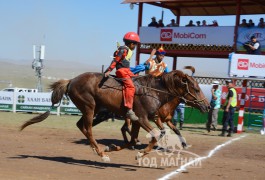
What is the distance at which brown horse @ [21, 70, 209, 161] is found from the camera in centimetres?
1022

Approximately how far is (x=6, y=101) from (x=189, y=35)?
1055cm

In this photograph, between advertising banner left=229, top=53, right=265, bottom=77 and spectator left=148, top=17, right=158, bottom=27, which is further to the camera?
spectator left=148, top=17, right=158, bottom=27

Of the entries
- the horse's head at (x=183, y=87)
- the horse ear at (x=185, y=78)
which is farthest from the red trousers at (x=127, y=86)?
the horse ear at (x=185, y=78)

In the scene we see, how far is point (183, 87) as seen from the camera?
10.8 meters

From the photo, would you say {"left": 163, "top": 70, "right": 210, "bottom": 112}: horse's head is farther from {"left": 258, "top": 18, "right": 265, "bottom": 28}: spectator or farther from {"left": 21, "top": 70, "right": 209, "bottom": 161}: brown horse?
{"left": 258, "top": 18, "right": 265, "bottom": 28}: spectator

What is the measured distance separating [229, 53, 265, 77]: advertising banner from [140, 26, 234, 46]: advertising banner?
7.46 meters

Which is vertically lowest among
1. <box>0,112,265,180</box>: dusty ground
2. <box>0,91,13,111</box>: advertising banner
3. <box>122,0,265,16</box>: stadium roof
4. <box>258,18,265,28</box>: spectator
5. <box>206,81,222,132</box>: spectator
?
<box>0,91,13,111</box>: advertising banner

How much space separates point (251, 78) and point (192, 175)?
9.98m

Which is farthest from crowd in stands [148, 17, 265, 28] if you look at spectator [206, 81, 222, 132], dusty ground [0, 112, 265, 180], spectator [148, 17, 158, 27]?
dusty ground [0, 112, 265, 180]

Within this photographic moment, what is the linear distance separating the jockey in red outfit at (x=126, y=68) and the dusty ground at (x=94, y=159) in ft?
4.07

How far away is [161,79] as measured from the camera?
1070cm

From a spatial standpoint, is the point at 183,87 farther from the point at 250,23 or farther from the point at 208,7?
the point at 208,7

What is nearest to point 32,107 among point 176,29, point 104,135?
point 176,29

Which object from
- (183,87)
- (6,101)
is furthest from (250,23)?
(183,87)
